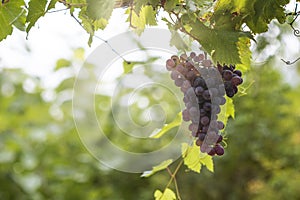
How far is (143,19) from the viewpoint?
0.71m

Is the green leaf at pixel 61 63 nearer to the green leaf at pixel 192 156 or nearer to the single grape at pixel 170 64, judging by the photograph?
the green leaf at pixel 192 156

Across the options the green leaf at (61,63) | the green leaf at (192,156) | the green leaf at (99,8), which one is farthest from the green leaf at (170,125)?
the green leaf at (61,63)

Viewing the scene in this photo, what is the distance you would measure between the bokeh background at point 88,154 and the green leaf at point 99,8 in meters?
1.12

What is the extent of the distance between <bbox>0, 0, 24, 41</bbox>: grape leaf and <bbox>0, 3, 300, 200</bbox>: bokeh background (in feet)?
3.49

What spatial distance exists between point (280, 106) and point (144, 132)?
0.64 meters

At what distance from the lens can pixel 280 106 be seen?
208 centimetres

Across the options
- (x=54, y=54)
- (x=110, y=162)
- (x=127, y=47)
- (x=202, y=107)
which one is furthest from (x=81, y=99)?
(x=202, y=107)

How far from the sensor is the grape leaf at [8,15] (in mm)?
733

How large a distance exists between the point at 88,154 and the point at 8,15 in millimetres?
1589

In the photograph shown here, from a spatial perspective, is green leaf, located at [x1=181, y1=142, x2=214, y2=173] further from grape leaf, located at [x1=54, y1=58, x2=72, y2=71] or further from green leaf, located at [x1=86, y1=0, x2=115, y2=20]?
grape leaf, located at [x1=54, y1=58, x2=72, y2=71]

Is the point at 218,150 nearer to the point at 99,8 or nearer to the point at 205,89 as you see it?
the point at 205,89

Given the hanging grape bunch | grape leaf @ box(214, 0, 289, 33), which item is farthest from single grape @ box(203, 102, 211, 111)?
grape leaf @ box(214, 0, 289, 33)

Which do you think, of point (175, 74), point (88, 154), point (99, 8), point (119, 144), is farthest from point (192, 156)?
point (88, 154)

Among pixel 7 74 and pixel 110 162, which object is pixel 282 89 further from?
pixel 7 74
